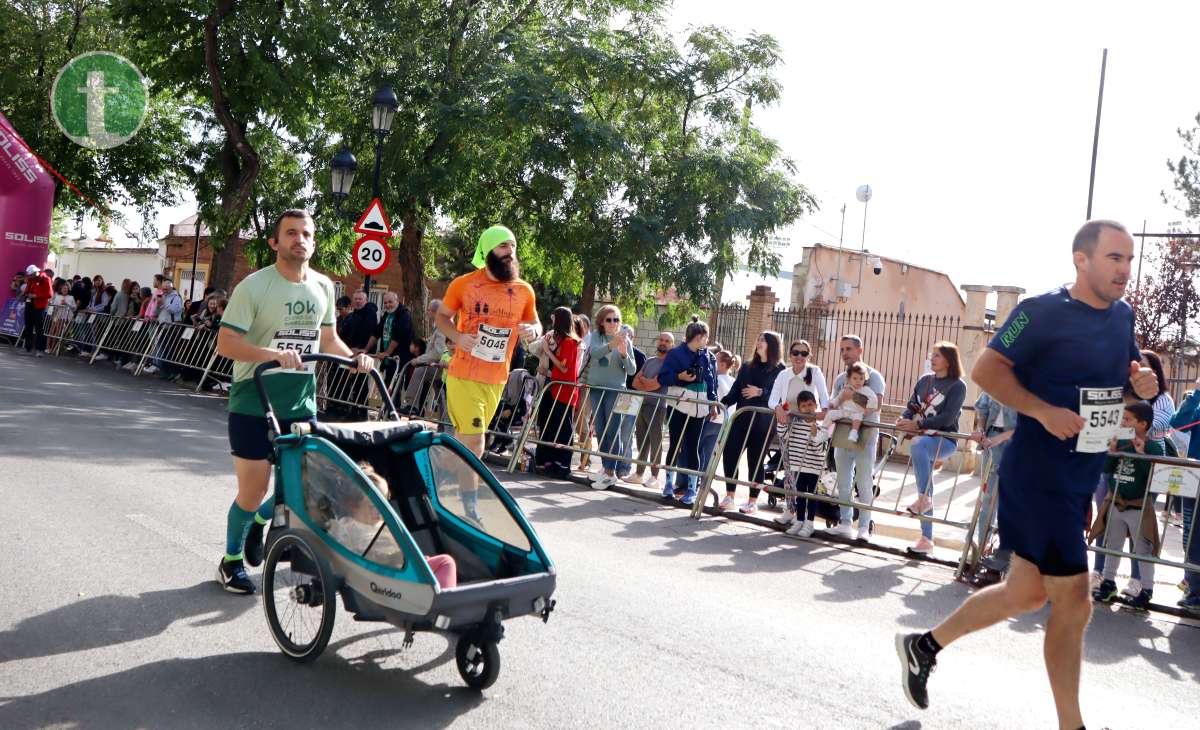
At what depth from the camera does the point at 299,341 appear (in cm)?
570

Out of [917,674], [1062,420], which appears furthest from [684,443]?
[1062,420]

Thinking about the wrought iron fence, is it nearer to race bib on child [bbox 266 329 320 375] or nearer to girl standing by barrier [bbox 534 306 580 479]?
girl standing by barrier [bbox 534 306 580 479]

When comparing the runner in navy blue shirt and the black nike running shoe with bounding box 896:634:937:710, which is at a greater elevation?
the runner in navy blue shirt

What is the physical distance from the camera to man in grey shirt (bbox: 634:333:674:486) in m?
12.2

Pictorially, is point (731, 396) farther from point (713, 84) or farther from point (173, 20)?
point (173, 20)

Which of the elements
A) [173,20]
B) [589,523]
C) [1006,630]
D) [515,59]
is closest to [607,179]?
[515,59]

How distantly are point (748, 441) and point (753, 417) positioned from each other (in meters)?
0.32

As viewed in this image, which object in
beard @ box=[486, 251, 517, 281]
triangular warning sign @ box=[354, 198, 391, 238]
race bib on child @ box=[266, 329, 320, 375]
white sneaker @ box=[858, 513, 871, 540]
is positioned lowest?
white sneaker @ box=[858, 513, 871, 540]

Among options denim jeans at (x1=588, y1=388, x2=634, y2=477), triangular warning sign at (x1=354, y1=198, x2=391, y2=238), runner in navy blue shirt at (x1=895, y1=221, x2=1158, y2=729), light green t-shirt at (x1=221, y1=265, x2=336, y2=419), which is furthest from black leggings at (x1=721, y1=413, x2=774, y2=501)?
triangular warning sign at (x1=354, y1=198, x2=391, y2=238)

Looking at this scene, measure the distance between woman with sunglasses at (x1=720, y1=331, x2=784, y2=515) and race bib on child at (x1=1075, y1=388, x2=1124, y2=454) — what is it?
22.1 ft

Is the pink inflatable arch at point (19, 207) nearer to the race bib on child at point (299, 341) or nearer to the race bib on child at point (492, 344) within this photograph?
the race bib on child at point (492, 344)

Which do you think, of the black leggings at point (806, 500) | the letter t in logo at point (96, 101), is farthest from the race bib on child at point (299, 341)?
the letter t in logo at point (96, 101)

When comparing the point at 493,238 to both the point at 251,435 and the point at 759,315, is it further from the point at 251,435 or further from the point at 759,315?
the point at 759,315

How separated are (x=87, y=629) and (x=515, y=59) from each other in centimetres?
1751
